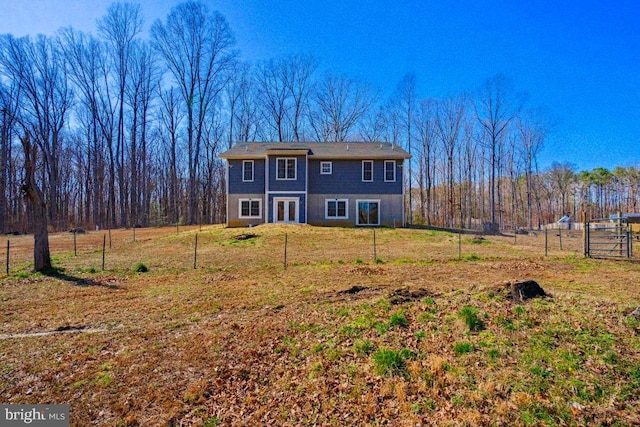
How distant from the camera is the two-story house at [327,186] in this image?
23.9m

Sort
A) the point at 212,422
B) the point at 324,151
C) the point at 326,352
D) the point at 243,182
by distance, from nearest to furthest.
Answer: the point at 212,422 < the point at 326,352 < the point at 243,182 < the point at 324,151

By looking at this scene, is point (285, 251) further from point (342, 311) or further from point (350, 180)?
point (350, 180)

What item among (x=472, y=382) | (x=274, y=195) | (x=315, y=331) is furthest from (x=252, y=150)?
(x=472, y=382)

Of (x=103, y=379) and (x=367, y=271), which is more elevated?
(x=367, y=271)

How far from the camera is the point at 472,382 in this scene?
379 centimetres

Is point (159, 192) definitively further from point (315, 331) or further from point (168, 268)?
point (315, 331)

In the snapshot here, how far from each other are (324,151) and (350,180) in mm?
3224

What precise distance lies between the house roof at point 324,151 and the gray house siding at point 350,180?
54 cm

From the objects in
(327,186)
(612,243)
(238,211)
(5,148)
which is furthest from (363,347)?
(5,148)

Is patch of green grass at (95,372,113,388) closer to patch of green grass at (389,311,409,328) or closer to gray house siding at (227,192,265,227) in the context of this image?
patch of green grass at (389,311,409,328)

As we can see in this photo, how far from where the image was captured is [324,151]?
2547 centimetres

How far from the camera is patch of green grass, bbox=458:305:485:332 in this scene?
496 centimetres

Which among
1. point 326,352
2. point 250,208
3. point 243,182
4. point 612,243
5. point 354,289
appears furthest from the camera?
point 243,182

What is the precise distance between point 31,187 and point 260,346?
35.9 ft
